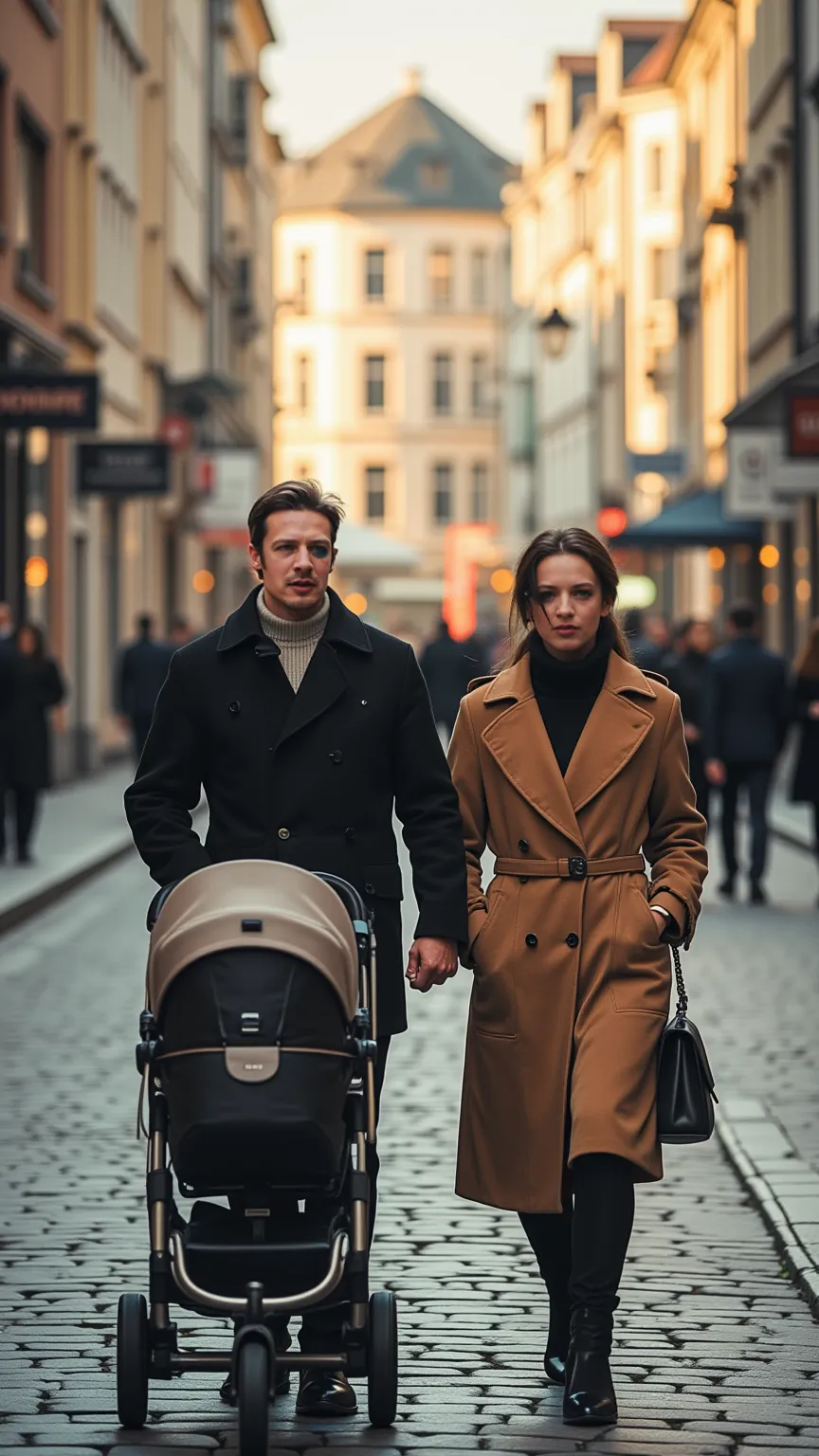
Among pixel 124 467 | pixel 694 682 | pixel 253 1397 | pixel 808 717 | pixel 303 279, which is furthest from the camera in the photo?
pixel 303 279

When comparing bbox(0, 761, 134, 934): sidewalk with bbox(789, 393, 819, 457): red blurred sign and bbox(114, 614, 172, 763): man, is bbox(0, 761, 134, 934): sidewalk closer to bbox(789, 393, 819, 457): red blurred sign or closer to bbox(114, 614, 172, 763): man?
bbox(114, 614, 172, 763): man

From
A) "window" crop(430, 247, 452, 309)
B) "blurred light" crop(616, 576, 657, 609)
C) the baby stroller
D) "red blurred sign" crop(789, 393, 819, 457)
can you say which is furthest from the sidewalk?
"window" crop(430, 247, 452, 309)

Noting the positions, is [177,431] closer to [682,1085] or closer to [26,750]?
[26,750]

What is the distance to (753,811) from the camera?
59.8 feet

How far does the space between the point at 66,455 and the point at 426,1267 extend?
82.6 ft

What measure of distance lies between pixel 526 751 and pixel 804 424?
1569 centimetres

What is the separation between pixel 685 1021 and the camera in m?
5.55

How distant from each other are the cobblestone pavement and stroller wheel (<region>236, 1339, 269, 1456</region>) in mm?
354

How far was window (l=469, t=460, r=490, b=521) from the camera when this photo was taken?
347 ft

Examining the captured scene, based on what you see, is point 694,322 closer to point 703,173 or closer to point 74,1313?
point 703,173

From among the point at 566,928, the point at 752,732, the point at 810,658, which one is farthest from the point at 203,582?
the point at 566,928

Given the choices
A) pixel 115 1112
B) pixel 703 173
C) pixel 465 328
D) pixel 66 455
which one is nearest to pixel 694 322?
pixel 703 173

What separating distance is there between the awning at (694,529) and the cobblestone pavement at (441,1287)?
21.8 metres

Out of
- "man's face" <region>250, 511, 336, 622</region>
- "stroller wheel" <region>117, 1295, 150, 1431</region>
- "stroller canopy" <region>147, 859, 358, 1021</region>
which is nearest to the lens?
"stroller canopy" <region>147, 859, 358, 1021</region>
